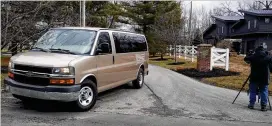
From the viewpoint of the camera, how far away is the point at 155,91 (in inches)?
435

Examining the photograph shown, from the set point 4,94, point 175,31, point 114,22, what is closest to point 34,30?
point 4,94

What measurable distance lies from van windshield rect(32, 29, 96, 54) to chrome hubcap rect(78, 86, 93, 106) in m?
0.93

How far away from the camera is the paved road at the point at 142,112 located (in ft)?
21.8

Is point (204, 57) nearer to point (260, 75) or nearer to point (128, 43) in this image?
point (128, 43)

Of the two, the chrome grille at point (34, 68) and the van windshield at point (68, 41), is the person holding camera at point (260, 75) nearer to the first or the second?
the van windshield at point (68, 41)

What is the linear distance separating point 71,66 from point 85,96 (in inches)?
37.5

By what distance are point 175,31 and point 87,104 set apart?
918 inches

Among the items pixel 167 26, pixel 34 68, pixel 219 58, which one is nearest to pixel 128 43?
pixel 34 68

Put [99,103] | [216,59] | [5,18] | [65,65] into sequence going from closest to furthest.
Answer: [65,65] < [99,103] < [5,18] < [216,59]

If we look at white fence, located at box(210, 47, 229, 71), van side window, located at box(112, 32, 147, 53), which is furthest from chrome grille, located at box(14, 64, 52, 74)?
white fence, located at box(210, 47, 229, 71)

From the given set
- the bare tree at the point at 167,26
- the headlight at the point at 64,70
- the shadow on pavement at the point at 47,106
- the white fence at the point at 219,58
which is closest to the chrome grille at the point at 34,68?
the headlight at the point at 64,70

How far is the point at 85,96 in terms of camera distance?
7.55 metres

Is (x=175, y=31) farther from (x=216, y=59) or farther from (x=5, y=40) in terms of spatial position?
(x=5, y=40)

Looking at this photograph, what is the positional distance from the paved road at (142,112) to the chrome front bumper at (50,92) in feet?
1.28
